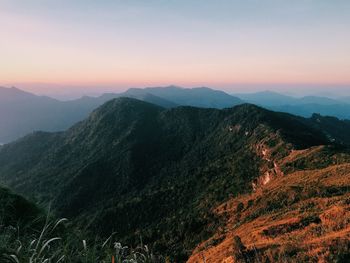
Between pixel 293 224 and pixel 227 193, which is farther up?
pixel 293 224

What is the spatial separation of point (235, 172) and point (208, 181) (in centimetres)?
1231

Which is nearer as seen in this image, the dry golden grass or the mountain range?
the dry golden grass

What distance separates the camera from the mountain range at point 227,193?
21.9m

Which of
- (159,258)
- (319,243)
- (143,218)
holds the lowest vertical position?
(143,218)

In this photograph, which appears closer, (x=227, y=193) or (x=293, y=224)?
(x=293, y=224)

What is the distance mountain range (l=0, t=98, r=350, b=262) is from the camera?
71.8ft

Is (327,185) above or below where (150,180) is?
above

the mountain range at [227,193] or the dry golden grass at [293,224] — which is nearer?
the dry golden grass at [293,224]

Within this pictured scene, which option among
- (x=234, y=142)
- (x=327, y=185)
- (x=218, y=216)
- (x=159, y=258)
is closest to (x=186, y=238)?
(x=218, y=216)

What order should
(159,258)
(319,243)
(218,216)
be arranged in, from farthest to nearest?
(218,216), (319,243), (159,258)

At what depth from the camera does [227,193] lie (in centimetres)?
9069

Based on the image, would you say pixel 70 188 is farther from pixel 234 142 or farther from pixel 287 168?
pixel 287 168

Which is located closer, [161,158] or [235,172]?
[235,172]

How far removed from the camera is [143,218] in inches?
4250
